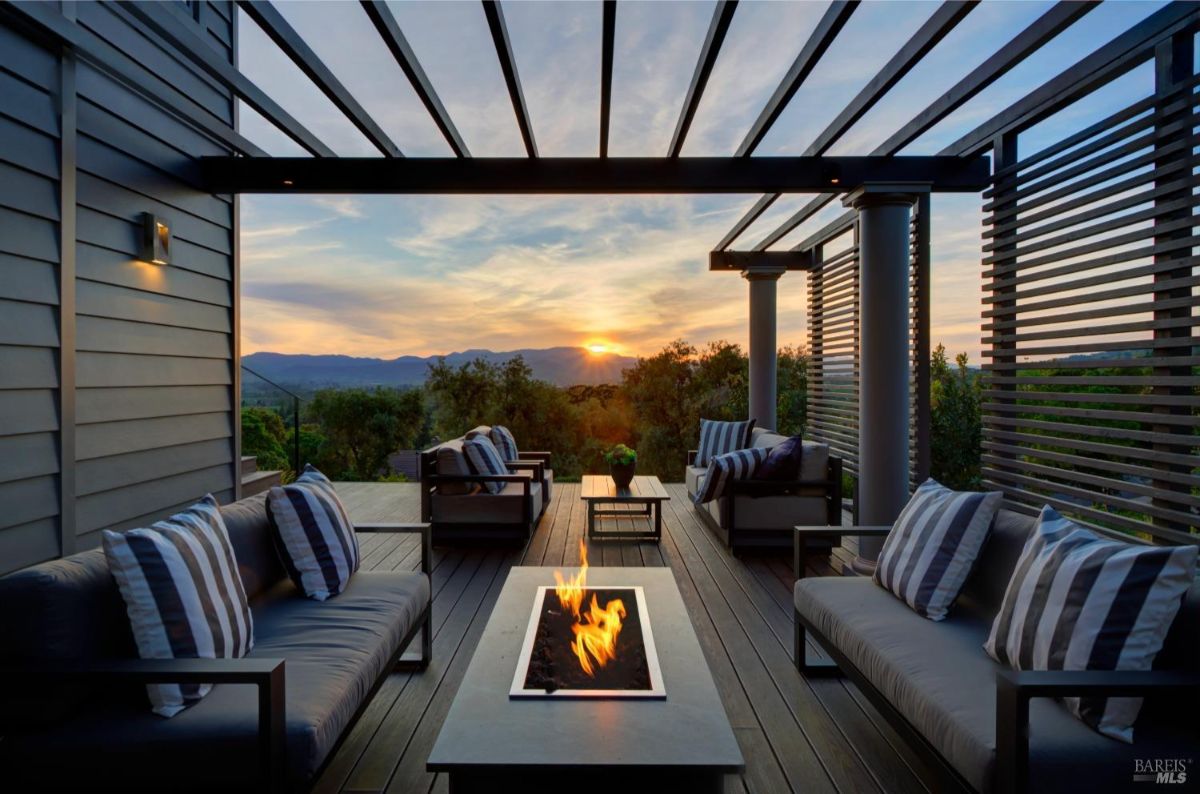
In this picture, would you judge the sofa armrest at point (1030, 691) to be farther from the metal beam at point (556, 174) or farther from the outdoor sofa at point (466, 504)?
the outdoor sofa at point (466, 504)

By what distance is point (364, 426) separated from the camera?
9.63 m

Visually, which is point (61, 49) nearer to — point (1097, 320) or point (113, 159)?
point (113, 159)

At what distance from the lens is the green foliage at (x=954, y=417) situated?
26.1ft

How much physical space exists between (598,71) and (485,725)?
292 cm

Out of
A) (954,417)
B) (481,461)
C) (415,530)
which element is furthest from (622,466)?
(954,417)

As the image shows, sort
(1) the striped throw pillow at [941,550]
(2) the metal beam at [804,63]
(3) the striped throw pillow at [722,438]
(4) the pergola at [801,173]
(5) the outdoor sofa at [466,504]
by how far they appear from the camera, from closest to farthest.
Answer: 1. (1) the striped throw pillow at [941,550]
2. (2) the metal beam at [804,63]
3. (4) the pergola at [801,173]
4. (5) the outdoor sofa at [466,504]
5. (3) the striped throw pillow at [722,438]

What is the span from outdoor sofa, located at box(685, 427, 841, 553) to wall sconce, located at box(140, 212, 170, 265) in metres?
4.02

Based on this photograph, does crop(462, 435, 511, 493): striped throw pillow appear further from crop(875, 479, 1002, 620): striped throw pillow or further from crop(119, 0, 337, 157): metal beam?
crop(875, 479, 1002, 620): striped throw pillow

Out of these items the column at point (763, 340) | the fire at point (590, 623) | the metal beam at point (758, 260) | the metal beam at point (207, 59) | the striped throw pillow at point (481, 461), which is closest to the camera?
the fire at point (590, 623)

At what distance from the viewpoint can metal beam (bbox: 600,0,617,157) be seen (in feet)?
7.97

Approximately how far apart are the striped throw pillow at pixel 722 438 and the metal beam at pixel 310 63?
4200mm

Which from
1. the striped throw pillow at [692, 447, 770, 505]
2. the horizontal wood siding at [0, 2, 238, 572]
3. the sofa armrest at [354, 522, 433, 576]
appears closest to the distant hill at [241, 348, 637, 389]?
the horizontal wood siding at [0, 2, 238, 572]

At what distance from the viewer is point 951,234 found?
18.1 ft

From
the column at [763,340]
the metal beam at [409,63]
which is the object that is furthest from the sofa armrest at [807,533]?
the column at [763,340]
